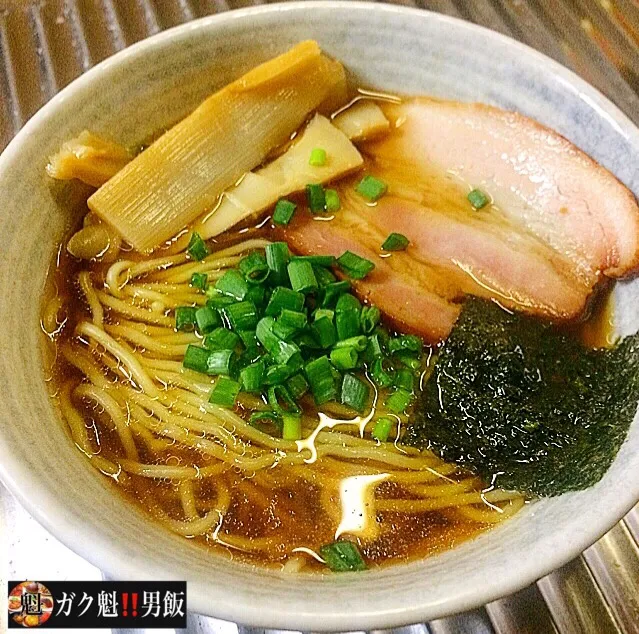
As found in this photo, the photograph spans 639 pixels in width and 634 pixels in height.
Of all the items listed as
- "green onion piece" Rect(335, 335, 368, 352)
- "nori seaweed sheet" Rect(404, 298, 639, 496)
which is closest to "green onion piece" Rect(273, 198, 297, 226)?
"green onion piece" Rect(335, 335, 368, 352)

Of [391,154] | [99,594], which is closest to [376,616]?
[99,594]

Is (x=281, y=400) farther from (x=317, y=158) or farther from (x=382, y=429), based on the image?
(x=317, y=158)

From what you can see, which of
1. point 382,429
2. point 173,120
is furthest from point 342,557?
point 173,120

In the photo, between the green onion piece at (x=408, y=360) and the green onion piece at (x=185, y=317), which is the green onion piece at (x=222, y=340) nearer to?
the green onion piece at (x=185, y=317)

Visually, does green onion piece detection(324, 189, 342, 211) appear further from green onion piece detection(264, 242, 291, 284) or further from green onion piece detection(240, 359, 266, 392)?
green onion piece detection(240, 359, 266, 392)

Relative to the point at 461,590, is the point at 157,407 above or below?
above

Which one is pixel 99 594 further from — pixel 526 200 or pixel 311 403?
pixel 526 200
